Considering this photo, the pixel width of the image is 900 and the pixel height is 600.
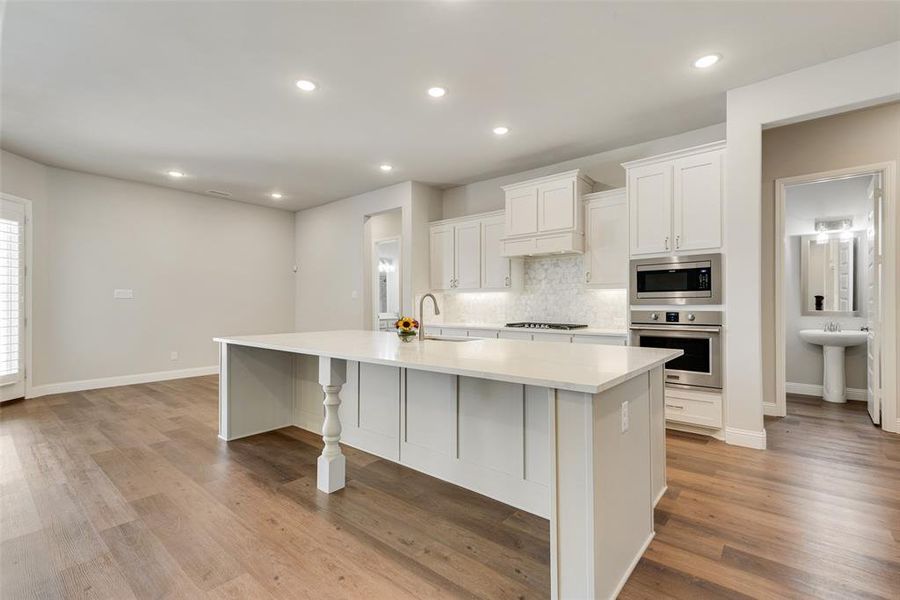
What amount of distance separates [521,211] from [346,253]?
10.2ft

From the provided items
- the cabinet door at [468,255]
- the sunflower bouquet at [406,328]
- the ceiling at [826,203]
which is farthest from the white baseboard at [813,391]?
the sunflower bouquet at [406,328]

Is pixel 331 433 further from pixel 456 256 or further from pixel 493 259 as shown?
pixel 456 256

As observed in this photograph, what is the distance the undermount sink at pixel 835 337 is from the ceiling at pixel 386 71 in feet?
9.10

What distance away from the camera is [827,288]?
4848 mm

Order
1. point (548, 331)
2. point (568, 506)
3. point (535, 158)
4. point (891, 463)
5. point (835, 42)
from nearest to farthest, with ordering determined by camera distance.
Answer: point (568, 506) → point (835, 42) → point (891, 463) → point (548, 331) → point (535, 158)

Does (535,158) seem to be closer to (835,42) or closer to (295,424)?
(835,42)

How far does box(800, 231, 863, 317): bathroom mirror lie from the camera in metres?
4.73

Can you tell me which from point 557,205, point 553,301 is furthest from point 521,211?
point 553,301

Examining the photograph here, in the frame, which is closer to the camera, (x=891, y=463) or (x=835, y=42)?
(x=835, y=42)

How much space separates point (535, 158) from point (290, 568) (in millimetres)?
4403

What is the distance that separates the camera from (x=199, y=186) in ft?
19.4

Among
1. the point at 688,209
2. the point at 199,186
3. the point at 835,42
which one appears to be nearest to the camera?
the point at 835,42

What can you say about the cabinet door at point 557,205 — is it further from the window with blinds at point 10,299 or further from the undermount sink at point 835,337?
the window with blinds at point 10,299

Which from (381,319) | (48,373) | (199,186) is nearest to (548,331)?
(381,319)
